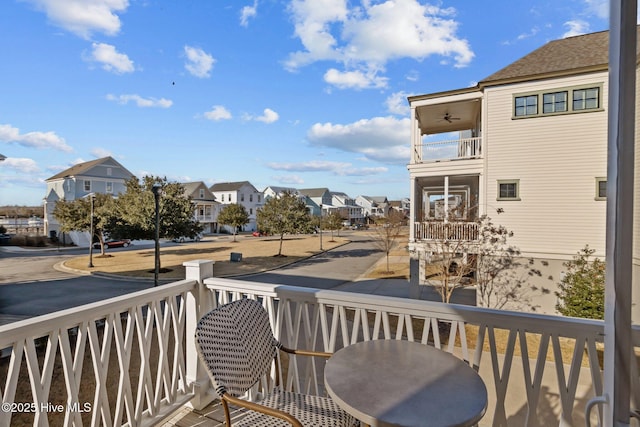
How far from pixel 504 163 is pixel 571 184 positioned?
1558 millimetres

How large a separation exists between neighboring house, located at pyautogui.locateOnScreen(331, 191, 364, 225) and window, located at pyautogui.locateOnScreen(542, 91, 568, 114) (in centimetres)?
4395

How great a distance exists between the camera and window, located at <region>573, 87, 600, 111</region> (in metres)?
7.33

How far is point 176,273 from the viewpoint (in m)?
13.4

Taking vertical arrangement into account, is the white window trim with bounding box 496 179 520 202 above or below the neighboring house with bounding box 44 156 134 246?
below

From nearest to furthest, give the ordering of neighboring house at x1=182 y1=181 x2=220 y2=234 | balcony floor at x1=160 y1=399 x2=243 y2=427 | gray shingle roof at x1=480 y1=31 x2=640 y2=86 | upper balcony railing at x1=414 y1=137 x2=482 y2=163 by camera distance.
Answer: balcony floor at x1=160 y1=399 x2=243 y2=427, gray shingle roof at x1=480 y1=31 x2=640 y2=86, upper balcony railing at x1=414 y1=137 x2=482 y2=163, neighboring house at x1=182 y1=181 x2=220 y2=234

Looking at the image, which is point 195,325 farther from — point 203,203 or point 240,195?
point 240,195

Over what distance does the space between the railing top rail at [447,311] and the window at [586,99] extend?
27.8 ft

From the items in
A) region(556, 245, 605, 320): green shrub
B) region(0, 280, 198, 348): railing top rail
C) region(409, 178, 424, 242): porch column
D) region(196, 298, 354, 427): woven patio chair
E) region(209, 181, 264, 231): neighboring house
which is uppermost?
region(209, 181, 264, 231): neighboring house

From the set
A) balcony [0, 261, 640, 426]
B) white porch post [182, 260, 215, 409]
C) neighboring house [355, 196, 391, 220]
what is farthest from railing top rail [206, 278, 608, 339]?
neighboring house [355, 196, 391, 220]

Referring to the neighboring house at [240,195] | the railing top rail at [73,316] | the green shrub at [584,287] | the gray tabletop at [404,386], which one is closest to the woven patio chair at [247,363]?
the gray tabletop at [404,386]

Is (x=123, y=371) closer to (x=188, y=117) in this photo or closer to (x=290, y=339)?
(x=290, y=339)

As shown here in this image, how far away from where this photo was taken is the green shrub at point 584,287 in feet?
19.4

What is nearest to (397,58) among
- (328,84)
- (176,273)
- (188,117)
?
(328,84)

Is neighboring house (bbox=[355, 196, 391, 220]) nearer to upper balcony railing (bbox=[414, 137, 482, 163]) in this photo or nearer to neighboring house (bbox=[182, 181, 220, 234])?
neighboring house (bbox=[182, 181, 220, 234])
